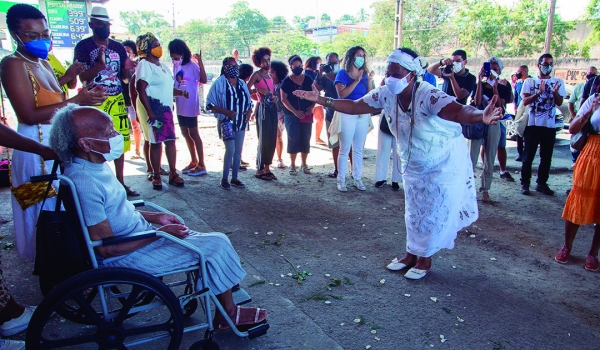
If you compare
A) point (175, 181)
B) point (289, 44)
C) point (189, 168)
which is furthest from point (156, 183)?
point (289, 44)

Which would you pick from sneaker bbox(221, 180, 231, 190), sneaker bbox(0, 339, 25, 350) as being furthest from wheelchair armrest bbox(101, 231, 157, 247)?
sneaker bbox(221, 180, 231, 190)

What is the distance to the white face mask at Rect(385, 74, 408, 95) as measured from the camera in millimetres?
3596

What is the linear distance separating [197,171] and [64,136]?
4.70m

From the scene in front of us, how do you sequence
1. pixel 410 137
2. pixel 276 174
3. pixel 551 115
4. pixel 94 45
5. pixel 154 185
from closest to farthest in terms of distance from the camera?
1. pixel 410 137
2. pixel 94 45
3. pixel 154 185
4. pixel 551 115
5. pixel 276 174

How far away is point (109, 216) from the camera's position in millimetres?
2404

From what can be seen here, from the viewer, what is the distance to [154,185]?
5938 millimetres

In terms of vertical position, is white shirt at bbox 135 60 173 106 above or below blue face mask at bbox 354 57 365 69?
below

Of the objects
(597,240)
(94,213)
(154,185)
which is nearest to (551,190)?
(597,240)

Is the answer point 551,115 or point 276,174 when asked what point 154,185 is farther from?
point 551,115

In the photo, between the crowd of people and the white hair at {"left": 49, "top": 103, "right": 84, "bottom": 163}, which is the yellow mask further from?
the white hair at {"left": 49, "top": 103, "right": 84, "bottom": 163}

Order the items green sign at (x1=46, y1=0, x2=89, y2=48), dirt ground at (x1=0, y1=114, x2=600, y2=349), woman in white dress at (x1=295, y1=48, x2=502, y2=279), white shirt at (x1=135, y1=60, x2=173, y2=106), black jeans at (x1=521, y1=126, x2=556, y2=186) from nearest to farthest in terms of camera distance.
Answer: dirt ground at (x1=0, y1=114, x2=600, y2=349) → woman in white dress at (x1=295, y1=48, x2=502, y2=279) → white shirt at (x1=135, y1=60, x2=173, y2=106) → black jeans at (x1=521, y1=126, x2=556, y2=186) → green sign at (x1=46, y1=0, x2=89, y2=48)

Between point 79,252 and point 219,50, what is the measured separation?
66.9 meters

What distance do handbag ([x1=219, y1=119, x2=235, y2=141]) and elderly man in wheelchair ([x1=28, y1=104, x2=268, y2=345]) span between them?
358cm

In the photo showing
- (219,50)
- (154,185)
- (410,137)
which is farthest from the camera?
(219,50)
